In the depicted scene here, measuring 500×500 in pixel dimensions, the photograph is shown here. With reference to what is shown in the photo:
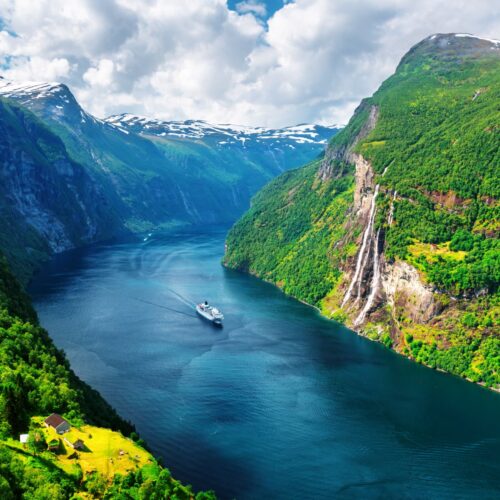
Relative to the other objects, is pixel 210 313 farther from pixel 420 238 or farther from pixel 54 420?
pixel 54 420

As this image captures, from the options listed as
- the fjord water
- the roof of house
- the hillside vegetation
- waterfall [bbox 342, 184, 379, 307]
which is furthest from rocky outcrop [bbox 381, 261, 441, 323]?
the roof of house

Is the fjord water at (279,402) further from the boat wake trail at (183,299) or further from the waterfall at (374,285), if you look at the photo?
the waterfall at (374,285)

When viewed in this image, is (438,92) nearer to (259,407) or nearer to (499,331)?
(499,331)

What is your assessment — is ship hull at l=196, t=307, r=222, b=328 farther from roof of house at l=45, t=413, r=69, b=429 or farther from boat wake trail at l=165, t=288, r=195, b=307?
roof of house at l=45, t=413, r=69, b=429

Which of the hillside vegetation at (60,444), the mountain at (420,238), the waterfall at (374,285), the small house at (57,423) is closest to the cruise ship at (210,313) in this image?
the mountain at (420,238)

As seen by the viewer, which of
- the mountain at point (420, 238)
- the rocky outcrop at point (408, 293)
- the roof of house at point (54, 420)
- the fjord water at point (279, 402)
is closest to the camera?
the roof of house at point (54, 420)

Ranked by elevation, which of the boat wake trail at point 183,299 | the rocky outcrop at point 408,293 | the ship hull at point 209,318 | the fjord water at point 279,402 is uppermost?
the rocky outcrop at point 408,293

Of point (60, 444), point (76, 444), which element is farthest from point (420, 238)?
point (60, 444)
